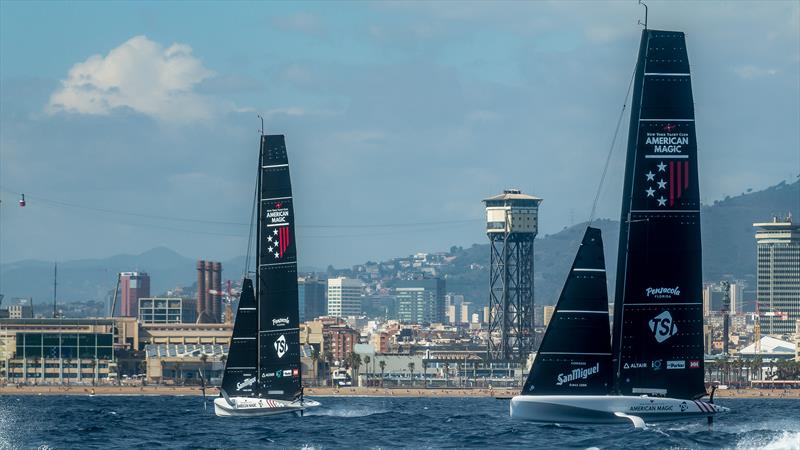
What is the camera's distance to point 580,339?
57406 millimetres

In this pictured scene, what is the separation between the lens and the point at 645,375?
5728 cm

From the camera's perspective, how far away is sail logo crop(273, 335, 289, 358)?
83250 mm

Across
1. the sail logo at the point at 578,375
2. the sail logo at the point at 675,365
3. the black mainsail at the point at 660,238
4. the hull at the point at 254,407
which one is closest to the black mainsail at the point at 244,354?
the hull at the point at 254,407

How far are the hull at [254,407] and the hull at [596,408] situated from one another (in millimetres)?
27469

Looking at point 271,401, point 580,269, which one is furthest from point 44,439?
point 580,269

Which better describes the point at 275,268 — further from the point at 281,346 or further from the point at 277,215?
the point at 281,346

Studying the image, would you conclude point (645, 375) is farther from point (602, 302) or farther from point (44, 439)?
point (44, 439)

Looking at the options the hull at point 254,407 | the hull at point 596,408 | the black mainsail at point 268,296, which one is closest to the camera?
the hull at point 596,408

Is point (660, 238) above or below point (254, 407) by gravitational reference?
above

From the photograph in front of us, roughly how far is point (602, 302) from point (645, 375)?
2.97 m

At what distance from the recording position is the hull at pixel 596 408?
56.1m

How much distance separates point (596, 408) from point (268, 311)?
1181 inches

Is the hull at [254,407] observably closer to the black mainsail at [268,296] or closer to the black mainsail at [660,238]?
the black mainsail at [268,296]

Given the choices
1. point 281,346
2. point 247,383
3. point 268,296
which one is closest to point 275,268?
point 268,296
